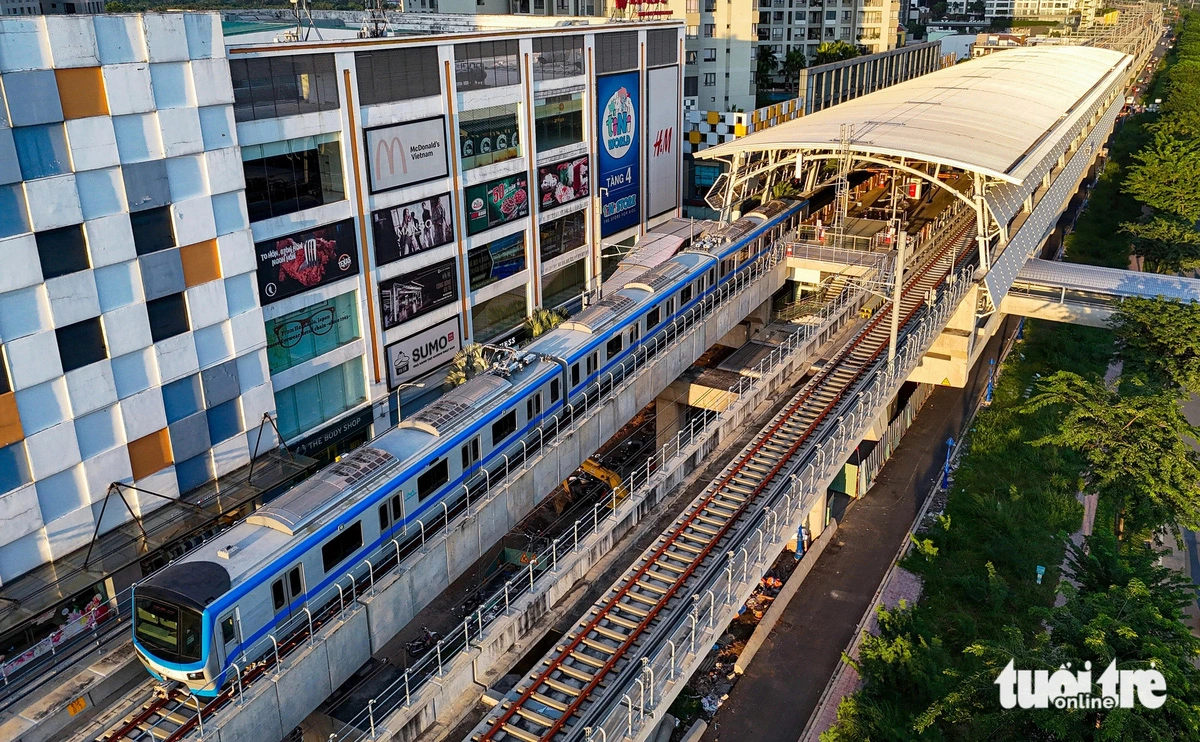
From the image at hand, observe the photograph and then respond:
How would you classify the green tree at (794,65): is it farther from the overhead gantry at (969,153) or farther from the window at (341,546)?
the window at (341,546)

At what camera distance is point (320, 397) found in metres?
31.8

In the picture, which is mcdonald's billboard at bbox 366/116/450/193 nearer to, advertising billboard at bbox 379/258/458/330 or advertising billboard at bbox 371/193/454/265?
advertising billboard at bbox 371/193/454/265

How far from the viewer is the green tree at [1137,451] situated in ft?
97.7

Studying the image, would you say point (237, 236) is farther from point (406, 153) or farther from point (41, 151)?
point (406, 153)

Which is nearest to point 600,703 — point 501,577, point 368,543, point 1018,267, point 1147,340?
point 368,543

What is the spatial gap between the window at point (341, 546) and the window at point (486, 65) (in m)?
19.9

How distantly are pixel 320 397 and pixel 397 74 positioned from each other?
1177 cm

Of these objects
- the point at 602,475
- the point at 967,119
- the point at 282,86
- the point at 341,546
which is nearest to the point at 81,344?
the point at 341,546

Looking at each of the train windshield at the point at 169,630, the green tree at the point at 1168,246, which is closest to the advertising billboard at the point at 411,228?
the train windshield at the point at 169,630

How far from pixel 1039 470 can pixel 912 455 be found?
508 cm

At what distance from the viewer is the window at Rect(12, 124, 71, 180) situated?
21609 millimetres

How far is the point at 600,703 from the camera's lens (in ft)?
68.8

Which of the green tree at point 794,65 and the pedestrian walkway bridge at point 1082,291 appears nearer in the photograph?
the pedestrian walkway bridge at point 1082,291

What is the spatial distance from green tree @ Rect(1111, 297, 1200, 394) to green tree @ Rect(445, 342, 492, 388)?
2734 centimetres
